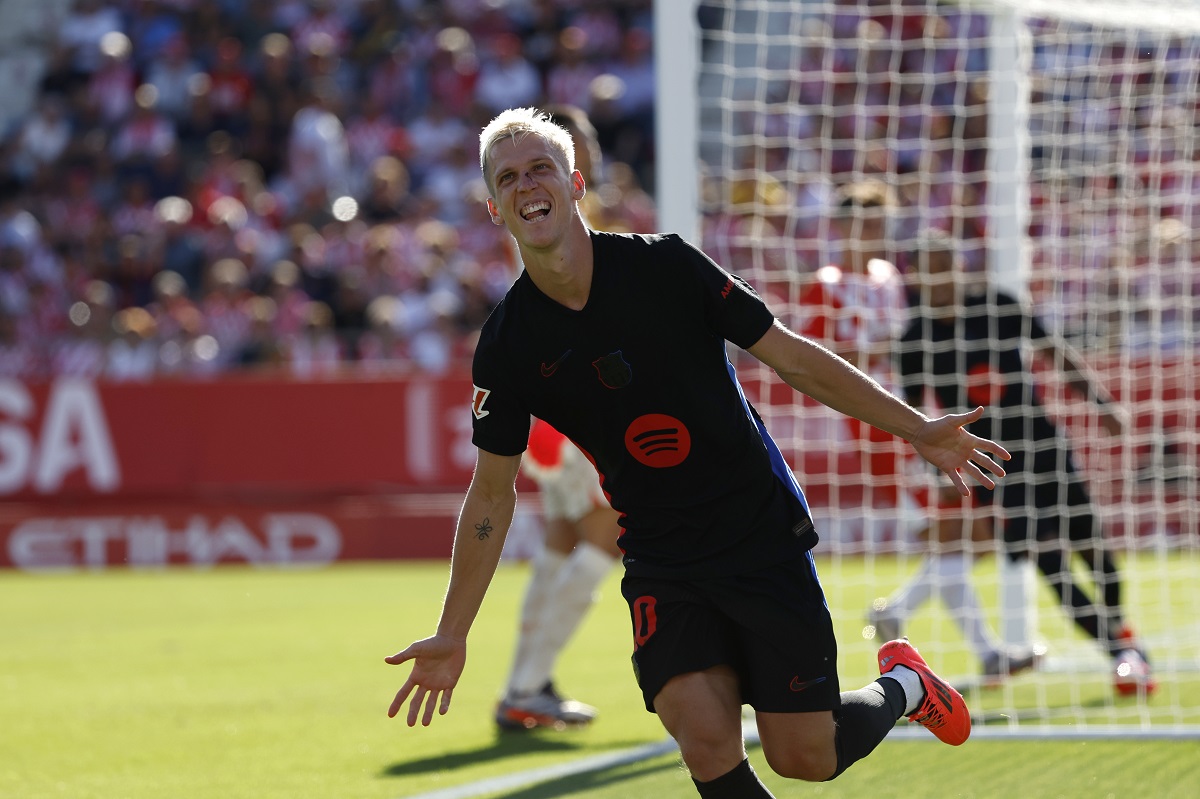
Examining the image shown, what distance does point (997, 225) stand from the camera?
7801 mm

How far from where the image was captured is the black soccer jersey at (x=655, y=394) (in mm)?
4312

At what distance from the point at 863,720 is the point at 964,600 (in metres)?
3.31

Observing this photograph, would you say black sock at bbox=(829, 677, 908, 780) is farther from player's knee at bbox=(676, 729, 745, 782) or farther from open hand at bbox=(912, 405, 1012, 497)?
open hand at bbox=(912, 405, 1012, 497)

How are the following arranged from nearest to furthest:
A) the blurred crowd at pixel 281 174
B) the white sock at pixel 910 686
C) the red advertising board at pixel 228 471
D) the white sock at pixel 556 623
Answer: the white sock at pixel 910 686
the white sock at pixel 556 623
the red advertising board at pixel 228 471
the blurred crowd at pixel 281 174

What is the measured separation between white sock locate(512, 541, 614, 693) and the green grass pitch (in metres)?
0.23

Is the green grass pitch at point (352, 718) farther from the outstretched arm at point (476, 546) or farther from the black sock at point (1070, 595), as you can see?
the outstretched arm at point (476, 546)

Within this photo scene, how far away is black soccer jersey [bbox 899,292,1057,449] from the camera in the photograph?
7.50 metres

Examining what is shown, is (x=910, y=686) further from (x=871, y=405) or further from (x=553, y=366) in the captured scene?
(x=553, y=366)

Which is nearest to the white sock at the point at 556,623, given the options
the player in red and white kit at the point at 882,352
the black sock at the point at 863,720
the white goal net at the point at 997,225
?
the white goal net at the point at 997,225

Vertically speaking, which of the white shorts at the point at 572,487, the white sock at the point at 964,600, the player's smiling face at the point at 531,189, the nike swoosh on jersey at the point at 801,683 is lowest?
the white sock at the point at 964,600

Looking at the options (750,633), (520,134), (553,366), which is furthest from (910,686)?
(520,134)

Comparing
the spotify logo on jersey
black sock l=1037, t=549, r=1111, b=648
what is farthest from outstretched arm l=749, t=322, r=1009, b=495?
black sock l=1037, t=549, r=1111, b=648

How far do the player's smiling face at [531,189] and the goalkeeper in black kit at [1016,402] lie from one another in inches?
140

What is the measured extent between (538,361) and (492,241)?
12.9 meters
